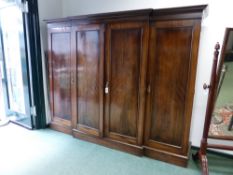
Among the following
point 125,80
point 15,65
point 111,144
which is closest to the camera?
point 125,80

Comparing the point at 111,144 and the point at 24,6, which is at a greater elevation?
the point at 24,6

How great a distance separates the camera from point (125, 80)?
7.53ft

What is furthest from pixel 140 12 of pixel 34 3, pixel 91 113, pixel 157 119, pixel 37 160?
pixel 37 160

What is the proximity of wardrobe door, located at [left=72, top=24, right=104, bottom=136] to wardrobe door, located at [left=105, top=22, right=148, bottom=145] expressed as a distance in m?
0.12

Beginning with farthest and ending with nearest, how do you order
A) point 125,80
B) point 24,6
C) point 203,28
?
point 24,6
point 125,80
point 203,28

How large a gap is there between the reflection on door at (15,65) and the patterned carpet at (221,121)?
289 cm

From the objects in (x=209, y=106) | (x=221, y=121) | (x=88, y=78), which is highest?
(x=88, y=78)

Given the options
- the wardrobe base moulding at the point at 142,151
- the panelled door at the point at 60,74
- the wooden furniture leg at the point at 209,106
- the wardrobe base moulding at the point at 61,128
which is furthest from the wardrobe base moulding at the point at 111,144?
the wooden furniture leg at the point at 209,106

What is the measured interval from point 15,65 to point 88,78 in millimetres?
1665

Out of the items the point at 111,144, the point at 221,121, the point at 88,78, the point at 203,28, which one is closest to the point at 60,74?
the point at 88,78

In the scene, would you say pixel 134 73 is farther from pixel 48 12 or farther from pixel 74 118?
pixel 48 12

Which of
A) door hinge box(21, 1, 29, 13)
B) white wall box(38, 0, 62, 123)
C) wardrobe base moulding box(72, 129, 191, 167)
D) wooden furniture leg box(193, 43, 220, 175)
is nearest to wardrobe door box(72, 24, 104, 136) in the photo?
wardrobe base moulding box(72, 129, 191, 167)

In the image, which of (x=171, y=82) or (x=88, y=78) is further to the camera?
(x=88, y=78)

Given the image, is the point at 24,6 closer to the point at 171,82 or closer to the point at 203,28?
the point at 171,82
